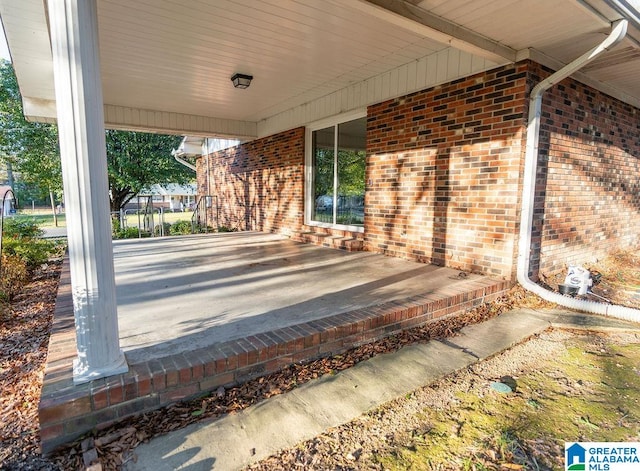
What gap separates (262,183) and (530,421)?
7535mm

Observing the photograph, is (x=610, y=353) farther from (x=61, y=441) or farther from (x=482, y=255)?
(x=61, y=441)

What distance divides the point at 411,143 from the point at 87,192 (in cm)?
404

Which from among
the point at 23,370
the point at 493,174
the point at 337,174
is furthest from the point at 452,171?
the point at 23,370

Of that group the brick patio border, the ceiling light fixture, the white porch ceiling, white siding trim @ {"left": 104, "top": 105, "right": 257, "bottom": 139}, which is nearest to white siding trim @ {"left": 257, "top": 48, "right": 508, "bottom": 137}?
the white porch ceiling

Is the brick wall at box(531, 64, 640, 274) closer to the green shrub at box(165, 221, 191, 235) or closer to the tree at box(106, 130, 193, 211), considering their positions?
the green shrub at box(165, 221, 191, 235)

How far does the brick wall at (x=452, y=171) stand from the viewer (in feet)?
12.5

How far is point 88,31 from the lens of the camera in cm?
168

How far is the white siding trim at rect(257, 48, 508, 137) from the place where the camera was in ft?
13.4

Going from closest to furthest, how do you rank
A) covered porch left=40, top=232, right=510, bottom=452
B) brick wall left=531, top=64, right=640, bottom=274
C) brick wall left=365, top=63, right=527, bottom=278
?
1. covered porch left=40, top=232, right=510, bottom=452
2. brick wall left=365, top=63, right=527, bottom=278
3. brick wall left=531, top=64, right=640, bottom=274

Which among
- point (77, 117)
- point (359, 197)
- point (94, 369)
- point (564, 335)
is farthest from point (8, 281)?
point (564, 335)

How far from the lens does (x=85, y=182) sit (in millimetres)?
1711

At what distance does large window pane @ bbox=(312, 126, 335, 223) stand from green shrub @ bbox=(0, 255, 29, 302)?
4.58 metres

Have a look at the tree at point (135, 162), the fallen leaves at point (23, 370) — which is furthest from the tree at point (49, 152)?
the fallen leaves at point (23, 370)

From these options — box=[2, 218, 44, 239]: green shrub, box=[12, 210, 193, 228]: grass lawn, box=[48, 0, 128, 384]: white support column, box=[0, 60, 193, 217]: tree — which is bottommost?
box=[12, 210, 193, 228]: grass lawn
